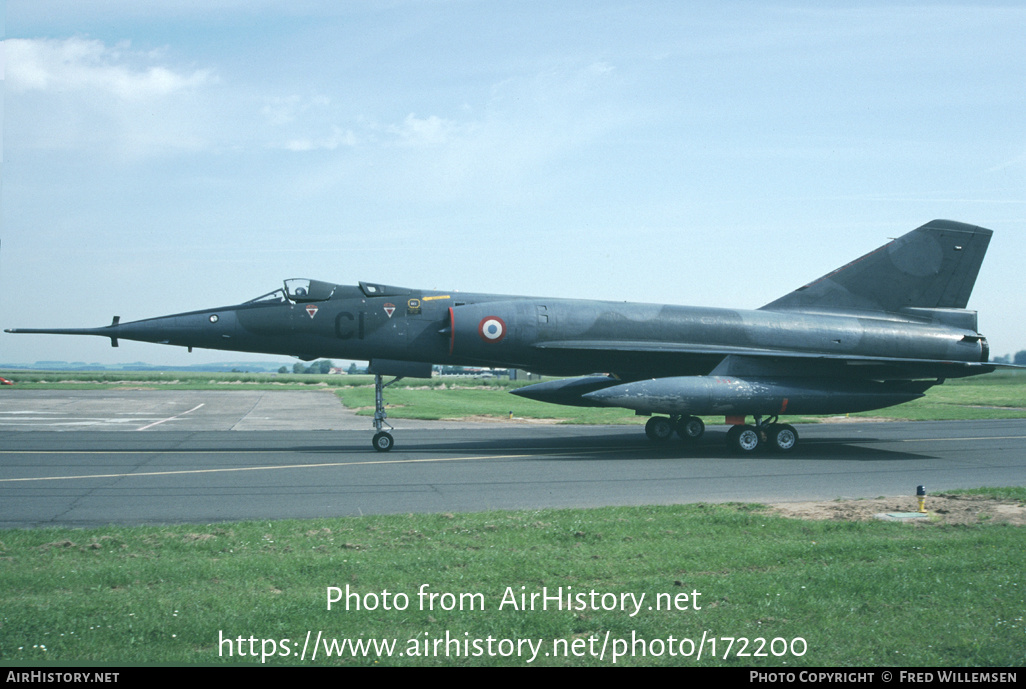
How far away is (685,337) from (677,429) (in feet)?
9.94

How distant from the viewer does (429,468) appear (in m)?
14.5

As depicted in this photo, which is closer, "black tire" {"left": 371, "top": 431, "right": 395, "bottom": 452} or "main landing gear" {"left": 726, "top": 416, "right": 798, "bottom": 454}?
"black tire" {"left": 371, "top": 431, "right": 395, "bottom": 452}

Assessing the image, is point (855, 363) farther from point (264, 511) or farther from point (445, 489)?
point (264, 511)

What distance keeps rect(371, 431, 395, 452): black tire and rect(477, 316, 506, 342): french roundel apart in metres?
3.24

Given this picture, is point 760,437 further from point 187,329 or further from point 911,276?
point 187,329

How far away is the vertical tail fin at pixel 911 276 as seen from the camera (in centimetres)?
Result: 2016

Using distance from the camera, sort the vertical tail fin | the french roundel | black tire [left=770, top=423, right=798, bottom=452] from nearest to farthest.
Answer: the french roundel
black tire [left=770, top=423, right=798, bottom=452]
the vertical tail fin

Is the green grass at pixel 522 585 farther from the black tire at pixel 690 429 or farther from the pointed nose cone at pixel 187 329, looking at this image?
the black tire at pixel 690 429

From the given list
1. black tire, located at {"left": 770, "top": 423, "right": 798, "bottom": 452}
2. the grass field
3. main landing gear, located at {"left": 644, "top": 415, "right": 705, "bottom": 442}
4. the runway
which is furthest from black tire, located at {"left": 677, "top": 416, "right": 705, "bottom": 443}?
the grass field

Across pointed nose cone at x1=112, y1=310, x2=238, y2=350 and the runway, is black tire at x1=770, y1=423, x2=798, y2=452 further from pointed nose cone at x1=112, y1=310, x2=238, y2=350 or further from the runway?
pointed nose cone at x1=112, y1=310, x2=238, y2=350

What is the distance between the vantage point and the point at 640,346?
60.1 ft

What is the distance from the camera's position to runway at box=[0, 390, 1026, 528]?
1080 centimetres

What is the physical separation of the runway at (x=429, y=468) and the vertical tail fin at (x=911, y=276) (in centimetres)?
379

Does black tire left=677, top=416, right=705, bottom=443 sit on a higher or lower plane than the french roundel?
lower
